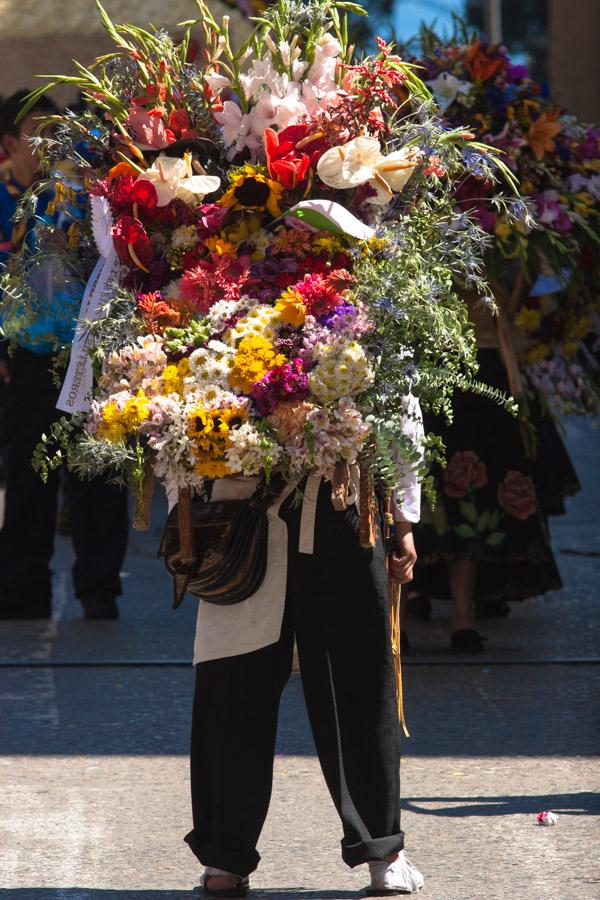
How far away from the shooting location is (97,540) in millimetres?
7203

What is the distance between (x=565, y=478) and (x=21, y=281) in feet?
11.3

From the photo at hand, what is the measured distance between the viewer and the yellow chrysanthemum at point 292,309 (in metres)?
3.55

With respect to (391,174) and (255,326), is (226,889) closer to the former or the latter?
(255,326)

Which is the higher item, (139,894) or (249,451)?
(249,451)

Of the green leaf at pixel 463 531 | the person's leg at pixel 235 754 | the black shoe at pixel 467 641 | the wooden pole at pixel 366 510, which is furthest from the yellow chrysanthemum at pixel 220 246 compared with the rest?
the black shoe at pixel 467 641

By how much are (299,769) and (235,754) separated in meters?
1.23

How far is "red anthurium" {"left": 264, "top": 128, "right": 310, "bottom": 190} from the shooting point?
145 inches

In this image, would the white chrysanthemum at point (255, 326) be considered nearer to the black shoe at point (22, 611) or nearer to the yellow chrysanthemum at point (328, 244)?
the yellow chrysanthemum at point (328, 244)

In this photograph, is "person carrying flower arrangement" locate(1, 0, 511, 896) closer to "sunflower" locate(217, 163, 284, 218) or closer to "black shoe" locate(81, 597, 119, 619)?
"sunflower" locate(217, 163, 284, 218)

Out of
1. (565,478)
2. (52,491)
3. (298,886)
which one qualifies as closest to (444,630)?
(565,478)

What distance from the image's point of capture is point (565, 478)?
6875 mm

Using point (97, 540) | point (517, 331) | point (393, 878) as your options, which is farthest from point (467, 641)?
point (393, 878)

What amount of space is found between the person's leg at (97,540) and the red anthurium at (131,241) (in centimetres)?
347

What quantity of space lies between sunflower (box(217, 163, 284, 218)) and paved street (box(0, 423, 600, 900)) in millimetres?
1655
